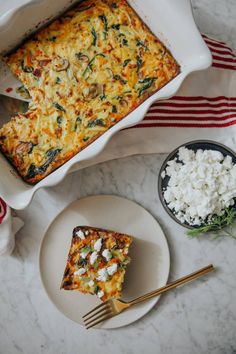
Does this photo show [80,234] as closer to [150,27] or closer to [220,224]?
[220,224]

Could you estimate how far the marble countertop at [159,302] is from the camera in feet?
7.06

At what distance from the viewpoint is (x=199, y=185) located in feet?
6.57

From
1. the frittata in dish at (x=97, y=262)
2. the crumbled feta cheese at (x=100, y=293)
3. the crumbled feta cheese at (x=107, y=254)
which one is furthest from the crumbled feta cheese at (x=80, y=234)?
the crumbled feta cheese at (x=100, y=293)

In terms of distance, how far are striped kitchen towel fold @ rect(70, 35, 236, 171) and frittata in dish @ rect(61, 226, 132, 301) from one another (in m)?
0.32

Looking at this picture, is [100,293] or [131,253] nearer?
[100,293]

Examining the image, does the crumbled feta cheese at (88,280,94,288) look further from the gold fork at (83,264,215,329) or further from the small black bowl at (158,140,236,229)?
the small black bowl at (158,140,236,229)

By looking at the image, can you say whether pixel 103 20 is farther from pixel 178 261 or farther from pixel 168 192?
pixel 178 261

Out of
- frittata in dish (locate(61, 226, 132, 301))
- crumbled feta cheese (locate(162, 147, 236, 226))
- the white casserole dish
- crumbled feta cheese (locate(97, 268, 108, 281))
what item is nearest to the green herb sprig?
crumbled feta cheese (locate(162, 147, 236, 226))

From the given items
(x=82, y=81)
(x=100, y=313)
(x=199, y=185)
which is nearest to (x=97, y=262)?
(x=100, y=313)

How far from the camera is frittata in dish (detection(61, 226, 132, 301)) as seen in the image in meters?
2.01

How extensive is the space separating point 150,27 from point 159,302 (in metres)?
1.15

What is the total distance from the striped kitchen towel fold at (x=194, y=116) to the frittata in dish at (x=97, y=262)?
12.5 inches

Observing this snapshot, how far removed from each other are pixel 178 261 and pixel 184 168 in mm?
416

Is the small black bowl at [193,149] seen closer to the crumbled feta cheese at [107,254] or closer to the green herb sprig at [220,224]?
the green herb sprig at [220,224]
